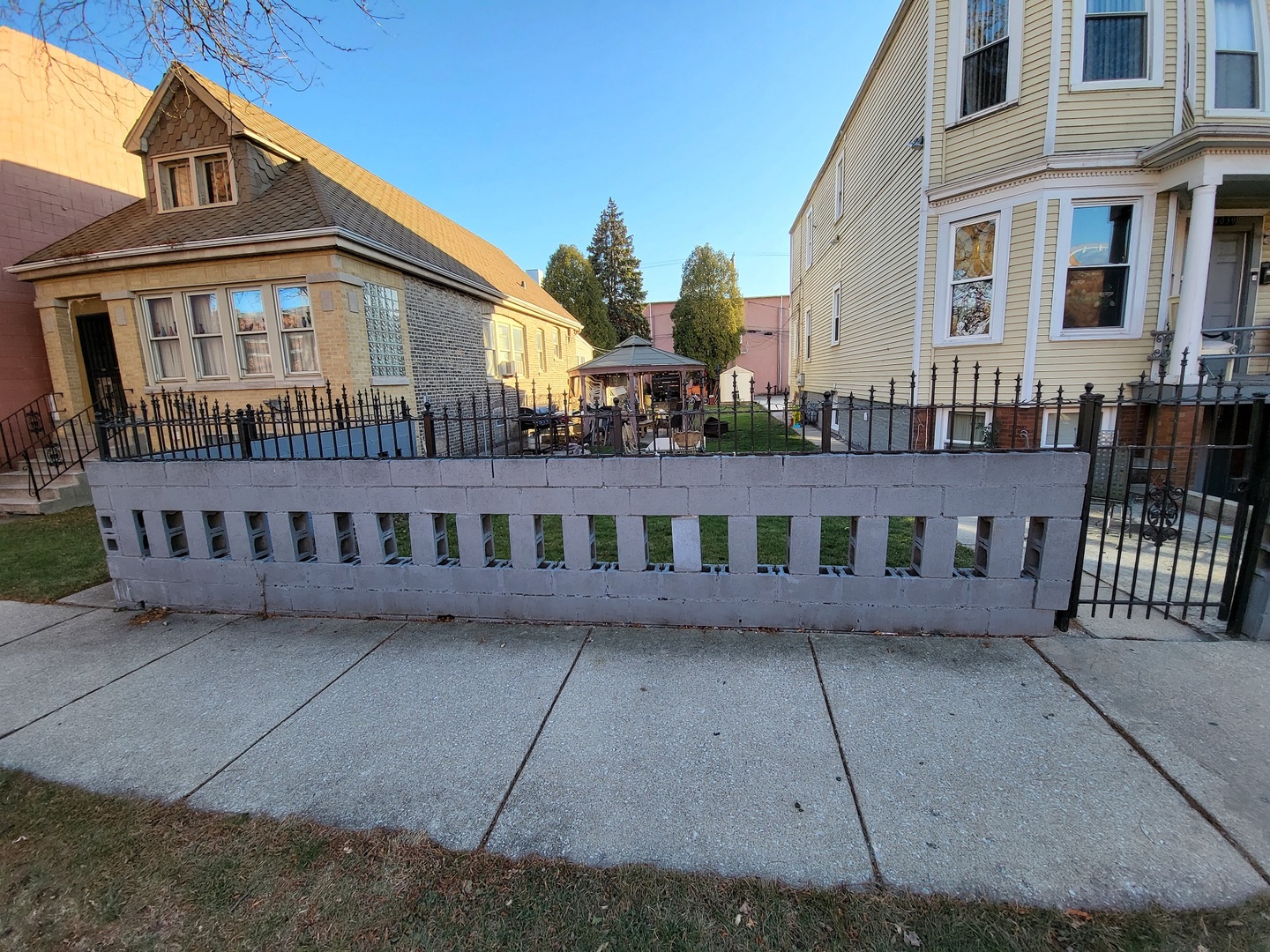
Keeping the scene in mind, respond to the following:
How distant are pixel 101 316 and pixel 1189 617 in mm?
15942

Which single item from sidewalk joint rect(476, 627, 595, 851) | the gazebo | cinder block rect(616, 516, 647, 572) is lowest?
sidewalk joint rect(476, 627, 595, 851)

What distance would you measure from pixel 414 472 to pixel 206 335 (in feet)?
26.8

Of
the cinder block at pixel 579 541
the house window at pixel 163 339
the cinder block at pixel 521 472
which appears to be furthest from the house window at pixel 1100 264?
the house window at pixel 163 339

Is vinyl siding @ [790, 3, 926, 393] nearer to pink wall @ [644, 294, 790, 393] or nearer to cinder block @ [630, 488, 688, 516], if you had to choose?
cinder block @ [630, 488, 688, 516]

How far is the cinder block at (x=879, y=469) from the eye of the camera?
11.7 feet

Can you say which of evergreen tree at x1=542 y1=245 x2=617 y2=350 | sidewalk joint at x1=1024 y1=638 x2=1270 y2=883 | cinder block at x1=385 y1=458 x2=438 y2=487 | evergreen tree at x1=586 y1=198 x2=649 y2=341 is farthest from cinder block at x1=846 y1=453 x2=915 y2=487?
evergreen tree at x1=586 y1=198 x2=649 y2=341

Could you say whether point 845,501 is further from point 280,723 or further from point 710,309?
point 710,309

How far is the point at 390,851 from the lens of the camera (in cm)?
215

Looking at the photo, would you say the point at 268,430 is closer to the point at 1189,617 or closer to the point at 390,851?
the point at 390,851

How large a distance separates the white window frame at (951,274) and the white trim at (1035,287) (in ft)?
1.11

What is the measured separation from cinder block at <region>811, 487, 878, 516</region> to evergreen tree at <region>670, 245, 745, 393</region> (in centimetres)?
3079

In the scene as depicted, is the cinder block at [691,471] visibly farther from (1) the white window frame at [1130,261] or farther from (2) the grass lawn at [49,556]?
(1) the white window frame at [1130,261]

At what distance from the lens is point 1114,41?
23.9 ft

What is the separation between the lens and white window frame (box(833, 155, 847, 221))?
13.8m
